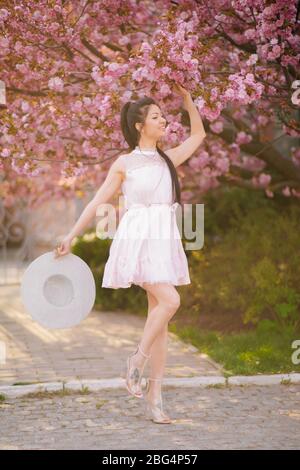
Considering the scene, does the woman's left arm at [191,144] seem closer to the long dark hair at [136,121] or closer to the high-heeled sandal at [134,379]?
the long dark hair at [136,121]

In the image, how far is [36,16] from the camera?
711cm

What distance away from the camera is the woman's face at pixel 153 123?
17.6 feet

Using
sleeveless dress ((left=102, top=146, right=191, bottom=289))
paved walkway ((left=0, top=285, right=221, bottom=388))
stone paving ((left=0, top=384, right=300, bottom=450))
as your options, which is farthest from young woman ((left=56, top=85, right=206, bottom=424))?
paved walkway ((left=0, top=285, right=221, bottom=388))

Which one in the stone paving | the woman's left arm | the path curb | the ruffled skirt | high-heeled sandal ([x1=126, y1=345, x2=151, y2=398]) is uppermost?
the woman's left arm

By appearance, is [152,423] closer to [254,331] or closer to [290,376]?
[290,376]

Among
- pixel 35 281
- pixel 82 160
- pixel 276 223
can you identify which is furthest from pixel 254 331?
pixel 35 281

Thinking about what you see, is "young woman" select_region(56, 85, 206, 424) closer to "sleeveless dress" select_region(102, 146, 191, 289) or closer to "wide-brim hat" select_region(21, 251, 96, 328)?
"sleeveless dress" select_region(102, 146, 191, 289)

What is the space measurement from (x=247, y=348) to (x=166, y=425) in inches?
97.8

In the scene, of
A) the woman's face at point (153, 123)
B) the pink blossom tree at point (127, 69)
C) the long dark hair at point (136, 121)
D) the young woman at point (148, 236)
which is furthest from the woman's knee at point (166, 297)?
the pink blossom tree at point (127, 69)

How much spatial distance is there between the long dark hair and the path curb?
1750mm

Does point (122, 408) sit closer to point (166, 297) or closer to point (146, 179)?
point (166, 297)

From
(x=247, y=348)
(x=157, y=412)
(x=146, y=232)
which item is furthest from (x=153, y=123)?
(x=247, y=348)

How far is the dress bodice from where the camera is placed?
5.33m

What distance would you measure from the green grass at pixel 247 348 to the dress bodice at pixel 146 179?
206 cm
